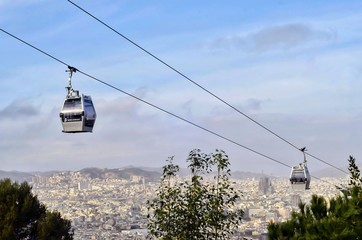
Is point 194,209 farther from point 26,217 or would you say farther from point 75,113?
point 26,217

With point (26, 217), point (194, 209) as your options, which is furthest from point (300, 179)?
point (26, 217)

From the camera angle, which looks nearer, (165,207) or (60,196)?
(165,207)

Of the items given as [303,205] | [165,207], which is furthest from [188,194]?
[303,205]

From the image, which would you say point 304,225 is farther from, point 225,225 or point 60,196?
point 60,196

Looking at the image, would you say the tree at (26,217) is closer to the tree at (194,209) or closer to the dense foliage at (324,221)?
the tree at (194,209)

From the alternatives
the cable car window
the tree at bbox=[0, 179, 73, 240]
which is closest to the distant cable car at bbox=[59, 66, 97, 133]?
the cable car window

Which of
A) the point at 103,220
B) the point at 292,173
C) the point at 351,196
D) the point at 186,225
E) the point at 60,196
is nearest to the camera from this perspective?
the point at 351,196

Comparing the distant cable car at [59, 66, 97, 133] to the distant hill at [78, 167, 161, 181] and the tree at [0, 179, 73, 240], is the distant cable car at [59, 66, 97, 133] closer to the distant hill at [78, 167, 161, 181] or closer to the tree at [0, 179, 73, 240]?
the tree at [0, 179, 73, 240]
